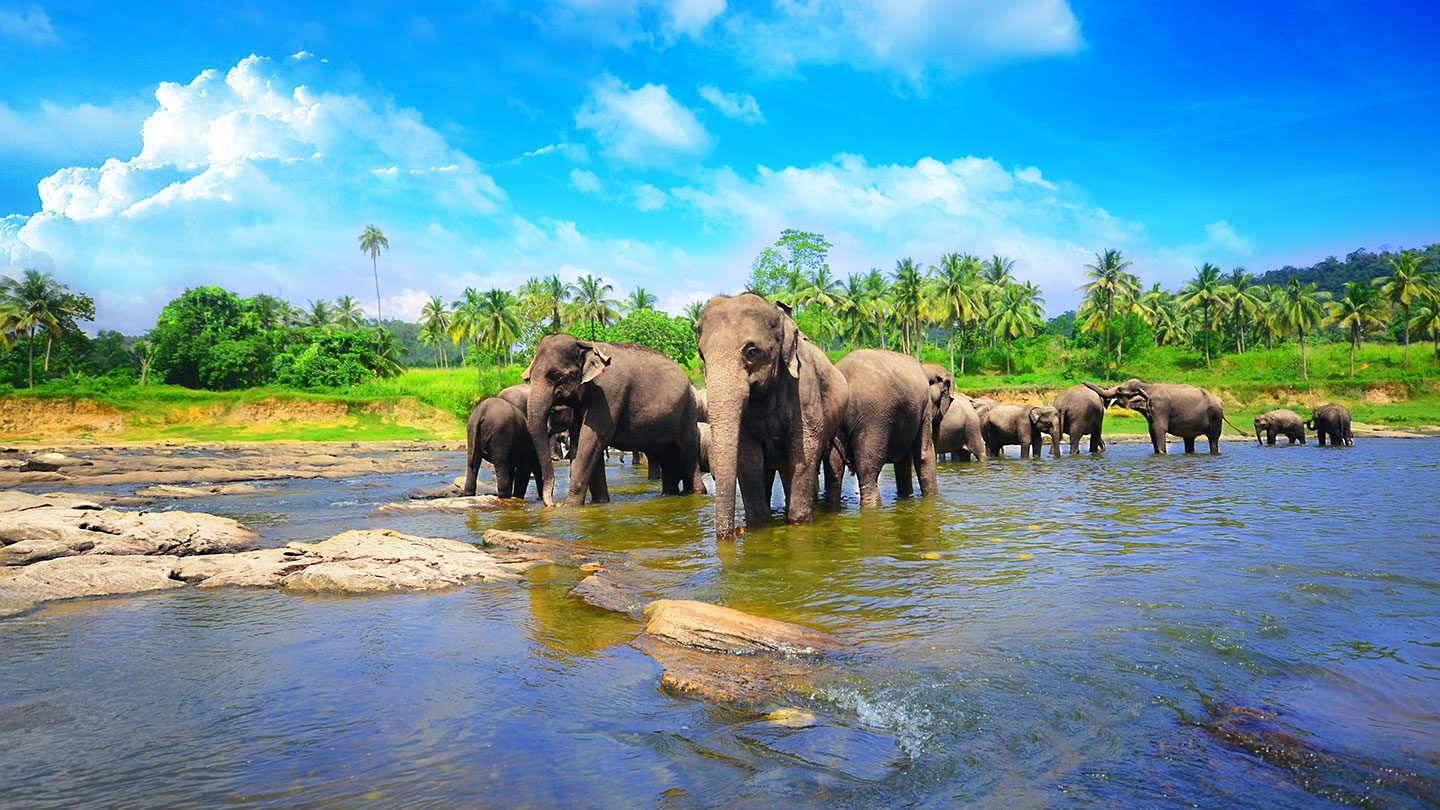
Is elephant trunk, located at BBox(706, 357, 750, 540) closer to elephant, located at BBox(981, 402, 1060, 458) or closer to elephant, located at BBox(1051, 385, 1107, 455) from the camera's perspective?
elephant, located at BBox(981, 402, 1060, 458)

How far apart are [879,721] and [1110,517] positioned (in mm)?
7889

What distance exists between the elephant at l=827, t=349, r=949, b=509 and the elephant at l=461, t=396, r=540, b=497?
5797 mm

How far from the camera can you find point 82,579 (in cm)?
677

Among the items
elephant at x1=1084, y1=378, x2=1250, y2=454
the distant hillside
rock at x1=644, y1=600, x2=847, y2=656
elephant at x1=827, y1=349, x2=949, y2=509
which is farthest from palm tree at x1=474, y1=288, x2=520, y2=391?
the distant hillside

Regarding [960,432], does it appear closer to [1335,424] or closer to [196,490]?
[1335,424]

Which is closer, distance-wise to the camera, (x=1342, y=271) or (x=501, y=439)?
(x=501, y=439)

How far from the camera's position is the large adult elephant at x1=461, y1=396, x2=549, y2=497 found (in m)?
14.1

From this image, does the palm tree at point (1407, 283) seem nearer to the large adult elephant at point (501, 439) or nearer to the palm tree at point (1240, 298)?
the palm tree at point (1240, 298)

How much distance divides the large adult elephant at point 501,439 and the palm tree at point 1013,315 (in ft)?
262

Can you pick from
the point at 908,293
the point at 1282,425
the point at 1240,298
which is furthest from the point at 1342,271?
the point at 1282,425

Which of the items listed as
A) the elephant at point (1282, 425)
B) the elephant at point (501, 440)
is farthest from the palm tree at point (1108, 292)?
the elephant at point (501, 440)

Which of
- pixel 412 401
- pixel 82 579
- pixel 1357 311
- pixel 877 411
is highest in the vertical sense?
pixel 1357 311

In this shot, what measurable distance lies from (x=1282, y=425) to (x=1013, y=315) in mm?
54810

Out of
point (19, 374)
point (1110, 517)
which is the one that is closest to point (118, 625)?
point (1110, 517)
